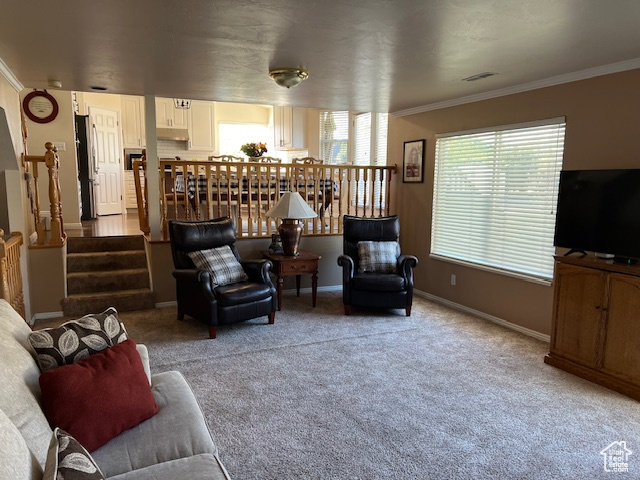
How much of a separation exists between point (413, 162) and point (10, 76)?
4.38 m

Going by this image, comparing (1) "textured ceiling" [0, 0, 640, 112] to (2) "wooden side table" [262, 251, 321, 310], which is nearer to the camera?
(1) "textured ceiling" [0, 0, 640, 112]

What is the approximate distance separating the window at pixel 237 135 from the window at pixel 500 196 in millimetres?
6232

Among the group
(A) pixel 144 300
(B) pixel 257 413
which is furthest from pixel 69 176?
(B) pixel 257 413

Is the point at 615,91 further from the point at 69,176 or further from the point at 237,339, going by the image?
the point at 69,176

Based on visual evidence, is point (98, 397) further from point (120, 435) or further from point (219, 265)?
point (219, 265)

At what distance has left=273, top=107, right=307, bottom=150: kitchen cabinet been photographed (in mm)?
9168

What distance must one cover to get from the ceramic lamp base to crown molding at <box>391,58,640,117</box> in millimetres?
2199

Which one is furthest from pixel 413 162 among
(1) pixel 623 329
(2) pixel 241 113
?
(2) pixel 241 113

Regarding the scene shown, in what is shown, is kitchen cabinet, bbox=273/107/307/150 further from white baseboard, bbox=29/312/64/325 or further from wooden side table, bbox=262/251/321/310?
white baseboard, bbox=29/312/64/325

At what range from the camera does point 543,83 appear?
3924 mm

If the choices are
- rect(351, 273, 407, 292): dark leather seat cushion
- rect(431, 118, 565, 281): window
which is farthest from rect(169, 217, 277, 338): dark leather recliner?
rect(431, 118, 565, 281): window

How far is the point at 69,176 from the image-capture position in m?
6.76

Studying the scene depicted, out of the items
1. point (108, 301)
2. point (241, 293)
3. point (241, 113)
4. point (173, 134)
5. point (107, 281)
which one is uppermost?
point (241, 113)

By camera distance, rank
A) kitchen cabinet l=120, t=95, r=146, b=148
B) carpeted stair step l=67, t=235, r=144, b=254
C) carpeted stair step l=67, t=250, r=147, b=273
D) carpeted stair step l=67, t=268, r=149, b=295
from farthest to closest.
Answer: kitchen cabinet l=120, t=95, r=146, b=148 < carpeted stair step l=67, t=235, r=144, b=254 < carpeted stair step l=67, t=250, r=147, b=273 < carpeted stair step l=67, t=268, r=149, b=295
